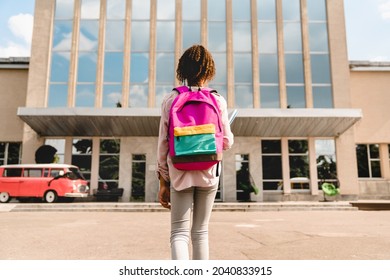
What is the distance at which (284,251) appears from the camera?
13.6 feet

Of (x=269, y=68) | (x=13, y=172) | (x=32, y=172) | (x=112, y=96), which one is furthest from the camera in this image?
(x=269, y=68)

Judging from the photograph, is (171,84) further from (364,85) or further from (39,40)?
(364,85)

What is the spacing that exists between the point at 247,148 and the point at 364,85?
9.20 m

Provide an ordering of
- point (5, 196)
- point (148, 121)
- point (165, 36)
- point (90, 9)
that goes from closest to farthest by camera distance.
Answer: point (5, 196), point (148, 121), point (165, 36), point (90, 9)

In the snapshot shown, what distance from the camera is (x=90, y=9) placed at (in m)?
20.3

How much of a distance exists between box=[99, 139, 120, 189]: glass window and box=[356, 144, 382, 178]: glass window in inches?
608

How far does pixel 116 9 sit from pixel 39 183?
11.3 meters

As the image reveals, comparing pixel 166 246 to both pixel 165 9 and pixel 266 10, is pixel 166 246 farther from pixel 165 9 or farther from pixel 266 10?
pixel 266 10

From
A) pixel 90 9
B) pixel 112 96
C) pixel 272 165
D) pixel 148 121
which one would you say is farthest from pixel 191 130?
pixel 90 9

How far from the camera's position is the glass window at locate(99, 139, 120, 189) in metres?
18.9

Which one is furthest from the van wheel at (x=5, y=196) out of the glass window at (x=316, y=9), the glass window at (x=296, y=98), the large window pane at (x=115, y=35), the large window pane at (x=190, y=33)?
the glass window at (x=316, y=9)

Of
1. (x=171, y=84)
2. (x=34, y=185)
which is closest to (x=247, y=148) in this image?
(x=171, y=84)

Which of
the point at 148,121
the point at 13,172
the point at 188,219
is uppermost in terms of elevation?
the point at 148,121
